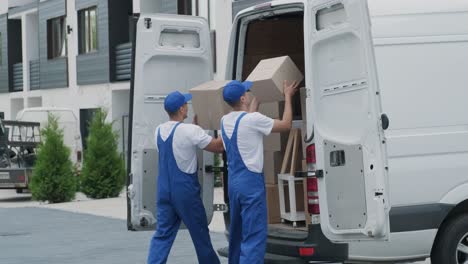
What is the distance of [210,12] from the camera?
29172 mm

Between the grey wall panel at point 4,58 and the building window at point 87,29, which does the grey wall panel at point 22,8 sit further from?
the building window at point 87,29

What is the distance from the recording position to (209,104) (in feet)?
32.7

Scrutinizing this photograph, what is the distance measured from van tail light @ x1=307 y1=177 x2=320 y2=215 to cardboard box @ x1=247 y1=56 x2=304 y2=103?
2.88 ft

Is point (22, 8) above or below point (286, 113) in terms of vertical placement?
above

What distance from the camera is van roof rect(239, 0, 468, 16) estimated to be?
8.78 m

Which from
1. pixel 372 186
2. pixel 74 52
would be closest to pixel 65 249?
pixel 372 186

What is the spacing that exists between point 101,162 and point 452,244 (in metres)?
14.8

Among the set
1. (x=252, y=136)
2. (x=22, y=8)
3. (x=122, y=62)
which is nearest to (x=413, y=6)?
(x=252, y=136)

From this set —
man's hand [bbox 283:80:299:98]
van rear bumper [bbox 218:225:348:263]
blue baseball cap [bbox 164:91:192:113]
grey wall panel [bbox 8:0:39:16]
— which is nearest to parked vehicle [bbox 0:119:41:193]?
blue baseball cap [bbox 164:91:192:113]

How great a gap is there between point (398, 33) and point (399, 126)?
2.45ft

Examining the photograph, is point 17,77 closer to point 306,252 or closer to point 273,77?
point 273,77

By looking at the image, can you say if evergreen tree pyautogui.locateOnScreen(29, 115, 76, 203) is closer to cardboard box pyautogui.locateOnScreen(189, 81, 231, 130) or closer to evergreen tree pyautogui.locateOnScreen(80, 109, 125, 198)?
evergreen tree pyautogui.locateOnScreen(80, 109, 125, 198)

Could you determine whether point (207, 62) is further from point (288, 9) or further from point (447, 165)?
point (447, 165)

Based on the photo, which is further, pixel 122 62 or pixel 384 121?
pixel 122 62
